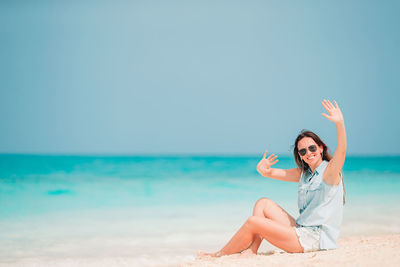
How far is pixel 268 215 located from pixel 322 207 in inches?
22.1

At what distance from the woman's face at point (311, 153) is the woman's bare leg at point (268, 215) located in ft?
1.74

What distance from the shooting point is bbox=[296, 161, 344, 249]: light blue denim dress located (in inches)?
126

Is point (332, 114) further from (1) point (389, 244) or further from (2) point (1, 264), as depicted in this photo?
(2) point (1, 264)

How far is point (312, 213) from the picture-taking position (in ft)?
10.7

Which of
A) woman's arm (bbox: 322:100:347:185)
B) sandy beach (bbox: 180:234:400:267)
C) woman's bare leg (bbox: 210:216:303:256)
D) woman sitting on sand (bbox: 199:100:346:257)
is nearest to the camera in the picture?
sandy beach (bbox: 180:234:400:267)

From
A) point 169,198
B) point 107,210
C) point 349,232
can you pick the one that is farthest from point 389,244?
point 169,198

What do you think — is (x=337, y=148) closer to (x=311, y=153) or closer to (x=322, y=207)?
(x=311, y=153)

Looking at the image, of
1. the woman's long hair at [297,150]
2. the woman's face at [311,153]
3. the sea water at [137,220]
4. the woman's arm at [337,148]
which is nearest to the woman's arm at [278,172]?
the woman's long hair at [297,150]

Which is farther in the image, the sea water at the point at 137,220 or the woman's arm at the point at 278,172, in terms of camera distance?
the sea water at the point at 137,220

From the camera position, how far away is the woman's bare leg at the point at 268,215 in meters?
3.51

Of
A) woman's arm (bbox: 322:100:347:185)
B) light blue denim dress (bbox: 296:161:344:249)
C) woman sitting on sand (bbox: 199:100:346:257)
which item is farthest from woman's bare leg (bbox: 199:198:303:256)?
woman's arm (bbox: 322:100:347:185)

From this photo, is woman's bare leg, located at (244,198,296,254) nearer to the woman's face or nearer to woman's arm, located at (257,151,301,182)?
woman's arm, located at (257,151,301,182)

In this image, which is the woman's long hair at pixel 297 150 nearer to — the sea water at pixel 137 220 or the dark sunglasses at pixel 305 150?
the dark sunglasses at pixel 305 150

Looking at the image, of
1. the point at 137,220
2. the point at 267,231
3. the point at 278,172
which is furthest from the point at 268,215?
the point at 137,220
